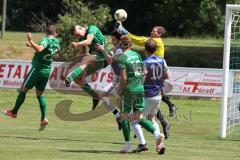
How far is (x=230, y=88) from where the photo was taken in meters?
21.9

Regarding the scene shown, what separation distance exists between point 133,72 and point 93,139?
10.7 feet

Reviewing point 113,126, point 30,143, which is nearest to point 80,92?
point 113,126

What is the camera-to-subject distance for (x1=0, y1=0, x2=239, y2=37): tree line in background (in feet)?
179

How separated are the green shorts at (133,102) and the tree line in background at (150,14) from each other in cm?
3527

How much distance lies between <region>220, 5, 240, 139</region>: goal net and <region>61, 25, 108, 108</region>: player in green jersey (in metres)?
3.04

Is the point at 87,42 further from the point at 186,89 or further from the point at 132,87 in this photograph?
the point at 186,89

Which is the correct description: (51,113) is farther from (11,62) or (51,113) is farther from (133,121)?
(133,121)

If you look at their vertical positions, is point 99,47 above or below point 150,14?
above

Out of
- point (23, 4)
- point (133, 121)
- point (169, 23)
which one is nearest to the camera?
point (133, 121)

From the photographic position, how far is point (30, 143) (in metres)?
16.0

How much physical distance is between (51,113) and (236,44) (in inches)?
238

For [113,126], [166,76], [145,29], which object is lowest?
[145,29]

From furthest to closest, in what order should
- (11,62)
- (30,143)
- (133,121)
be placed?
1. (11,62)
2. (30,143)
3. (133,121)

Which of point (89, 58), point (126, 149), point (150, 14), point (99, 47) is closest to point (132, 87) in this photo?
point (126, 149)
